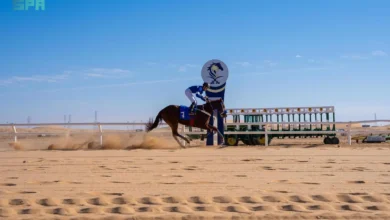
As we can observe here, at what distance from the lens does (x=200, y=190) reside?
5770 millimetres

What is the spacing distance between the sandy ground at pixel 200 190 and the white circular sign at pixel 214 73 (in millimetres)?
8654

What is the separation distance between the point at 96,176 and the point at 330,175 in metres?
3.87

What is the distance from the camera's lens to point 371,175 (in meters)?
6.97

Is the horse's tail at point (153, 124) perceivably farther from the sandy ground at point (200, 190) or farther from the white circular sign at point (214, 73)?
the sandy ground at point (200, 190)

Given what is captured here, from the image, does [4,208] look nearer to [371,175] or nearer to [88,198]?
[88,198]

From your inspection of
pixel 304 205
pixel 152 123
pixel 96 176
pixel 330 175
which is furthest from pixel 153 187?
pixel 152 123

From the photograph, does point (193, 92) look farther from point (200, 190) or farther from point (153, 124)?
point (200, 190)

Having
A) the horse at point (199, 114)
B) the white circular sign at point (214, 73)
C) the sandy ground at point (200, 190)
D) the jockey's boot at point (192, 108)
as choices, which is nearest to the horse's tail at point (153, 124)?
the horse at point (199, 114)

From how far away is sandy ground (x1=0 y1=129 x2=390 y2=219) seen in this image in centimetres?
461

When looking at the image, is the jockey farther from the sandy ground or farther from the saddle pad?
the sandy ground

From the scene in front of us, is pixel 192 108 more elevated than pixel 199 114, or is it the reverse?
pixel 192 108

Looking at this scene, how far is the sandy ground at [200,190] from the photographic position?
461 cm

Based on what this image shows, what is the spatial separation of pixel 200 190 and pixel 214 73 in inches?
485

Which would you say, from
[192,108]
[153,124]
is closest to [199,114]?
[192,108]
